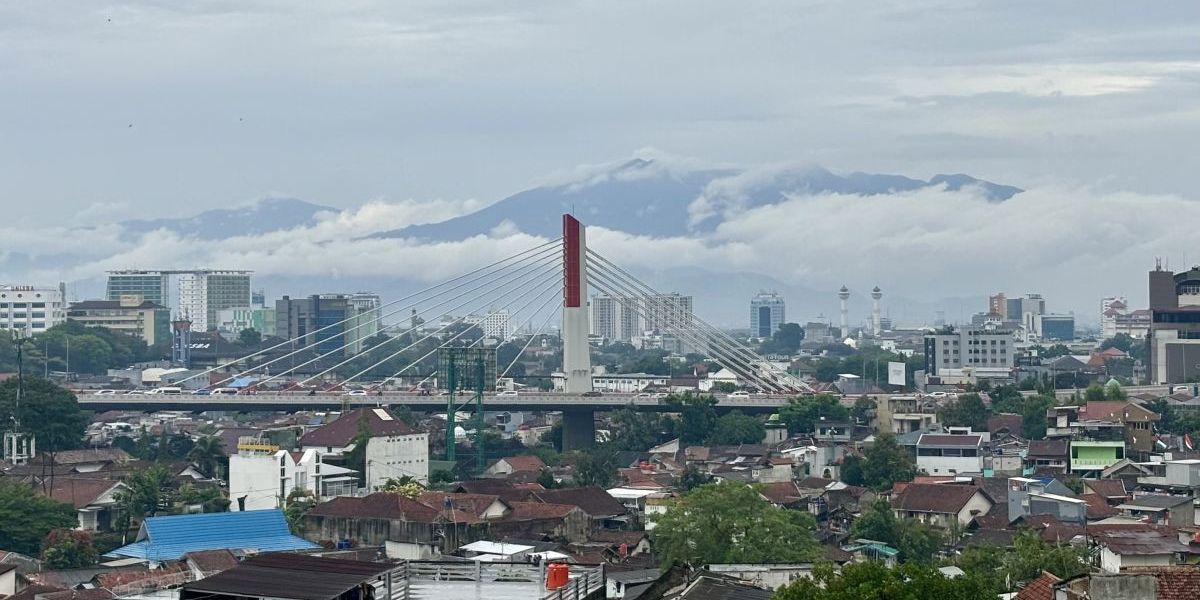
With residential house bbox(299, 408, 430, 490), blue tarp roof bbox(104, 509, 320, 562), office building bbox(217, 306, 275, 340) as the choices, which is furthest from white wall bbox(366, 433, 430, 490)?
office building bbox(217, 306, 275, 340)

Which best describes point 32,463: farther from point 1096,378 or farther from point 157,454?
point 1096,378

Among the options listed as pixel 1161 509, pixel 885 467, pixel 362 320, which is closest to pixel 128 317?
pixel 362 320

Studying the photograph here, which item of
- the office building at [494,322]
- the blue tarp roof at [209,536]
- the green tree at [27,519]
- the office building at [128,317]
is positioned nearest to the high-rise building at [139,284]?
the office building at [494,322]

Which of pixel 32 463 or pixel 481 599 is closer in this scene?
pixel 481 599

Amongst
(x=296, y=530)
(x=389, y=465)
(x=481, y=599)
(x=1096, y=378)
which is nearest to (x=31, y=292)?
(x=1096, y=378)

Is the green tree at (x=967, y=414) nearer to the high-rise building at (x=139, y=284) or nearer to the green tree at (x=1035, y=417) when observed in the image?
the green tree at (x=1035, y=417)

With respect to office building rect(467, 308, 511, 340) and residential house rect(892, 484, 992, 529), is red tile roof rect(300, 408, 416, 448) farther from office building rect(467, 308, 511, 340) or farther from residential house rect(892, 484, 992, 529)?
office building rect(467, 308, 511, 340)

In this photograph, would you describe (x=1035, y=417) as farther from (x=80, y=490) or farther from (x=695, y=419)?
(x=80, y=490)
